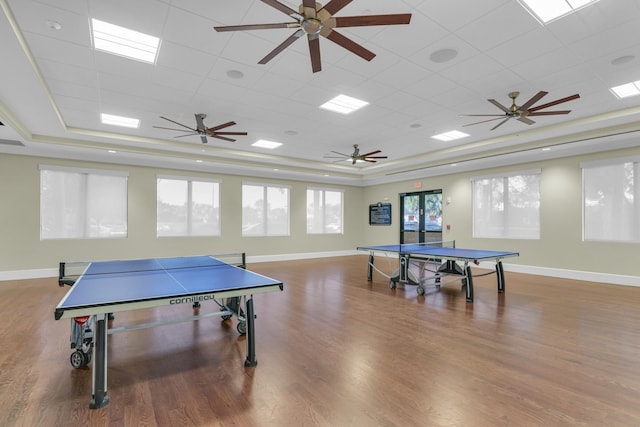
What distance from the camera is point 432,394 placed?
2.30 meters

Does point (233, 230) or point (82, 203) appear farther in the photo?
point (233, 230)

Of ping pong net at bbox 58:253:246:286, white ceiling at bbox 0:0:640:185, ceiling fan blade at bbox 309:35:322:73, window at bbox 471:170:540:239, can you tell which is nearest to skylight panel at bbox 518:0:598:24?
white ceiling at bbox 0:0:640:185

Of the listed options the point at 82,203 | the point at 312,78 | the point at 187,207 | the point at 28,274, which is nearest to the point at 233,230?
the point at 187,207

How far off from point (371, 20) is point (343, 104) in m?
2.77

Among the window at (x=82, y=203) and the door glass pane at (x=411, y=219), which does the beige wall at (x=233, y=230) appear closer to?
the window at (x=82, y=203)

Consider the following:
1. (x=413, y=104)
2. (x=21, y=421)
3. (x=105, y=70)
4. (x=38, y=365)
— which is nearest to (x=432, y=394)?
(x=21, y=421)

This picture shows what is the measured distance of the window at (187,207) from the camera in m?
8.52

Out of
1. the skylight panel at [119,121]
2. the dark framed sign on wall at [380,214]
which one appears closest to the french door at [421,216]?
the dark framed sign on wall at [380,214]

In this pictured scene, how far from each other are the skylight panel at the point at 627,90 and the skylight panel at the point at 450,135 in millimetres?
2463

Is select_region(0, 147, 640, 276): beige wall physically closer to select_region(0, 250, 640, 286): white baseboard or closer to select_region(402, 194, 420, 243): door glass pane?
select_region(0, 250, 640, 286): white baseboard

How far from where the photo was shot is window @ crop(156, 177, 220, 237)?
8523 mm

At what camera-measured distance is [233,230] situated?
31.4 feet

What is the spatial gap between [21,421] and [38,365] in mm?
977

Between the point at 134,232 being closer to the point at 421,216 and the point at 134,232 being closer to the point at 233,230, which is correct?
the point at 233,230
